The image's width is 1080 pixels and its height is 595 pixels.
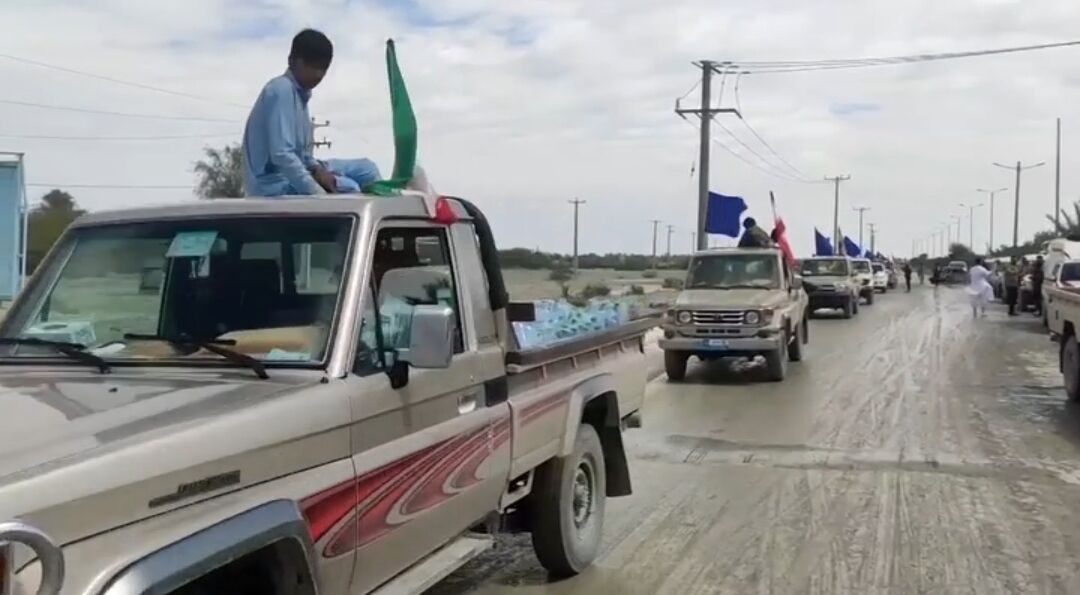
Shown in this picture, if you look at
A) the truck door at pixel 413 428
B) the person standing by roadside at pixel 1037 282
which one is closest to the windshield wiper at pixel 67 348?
the truck door at pixel 413 428

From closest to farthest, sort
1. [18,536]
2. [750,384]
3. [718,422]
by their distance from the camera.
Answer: [18,536]
[718,422]
[750,384]

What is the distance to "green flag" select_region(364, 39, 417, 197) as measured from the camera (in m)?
4.81

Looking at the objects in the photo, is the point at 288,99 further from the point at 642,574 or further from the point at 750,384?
the point at 750,384

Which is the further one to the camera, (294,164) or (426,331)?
(294,164)

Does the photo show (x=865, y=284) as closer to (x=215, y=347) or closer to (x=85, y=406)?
(x=215, y=347)

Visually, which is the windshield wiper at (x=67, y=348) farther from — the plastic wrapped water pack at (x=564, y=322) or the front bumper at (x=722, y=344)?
the front bumper at (x=722, y=344)

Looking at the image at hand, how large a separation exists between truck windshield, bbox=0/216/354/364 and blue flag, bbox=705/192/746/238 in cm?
2616

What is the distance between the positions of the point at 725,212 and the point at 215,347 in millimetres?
26822

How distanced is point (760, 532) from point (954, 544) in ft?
3.89

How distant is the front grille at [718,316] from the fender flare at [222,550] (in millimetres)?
13732

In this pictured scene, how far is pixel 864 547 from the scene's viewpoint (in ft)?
23.5

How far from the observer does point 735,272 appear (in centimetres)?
1792

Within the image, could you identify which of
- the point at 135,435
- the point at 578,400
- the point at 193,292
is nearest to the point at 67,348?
the point at 193,292

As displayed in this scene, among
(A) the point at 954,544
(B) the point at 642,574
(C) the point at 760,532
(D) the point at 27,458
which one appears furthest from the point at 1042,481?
(D) the point at 27,458
